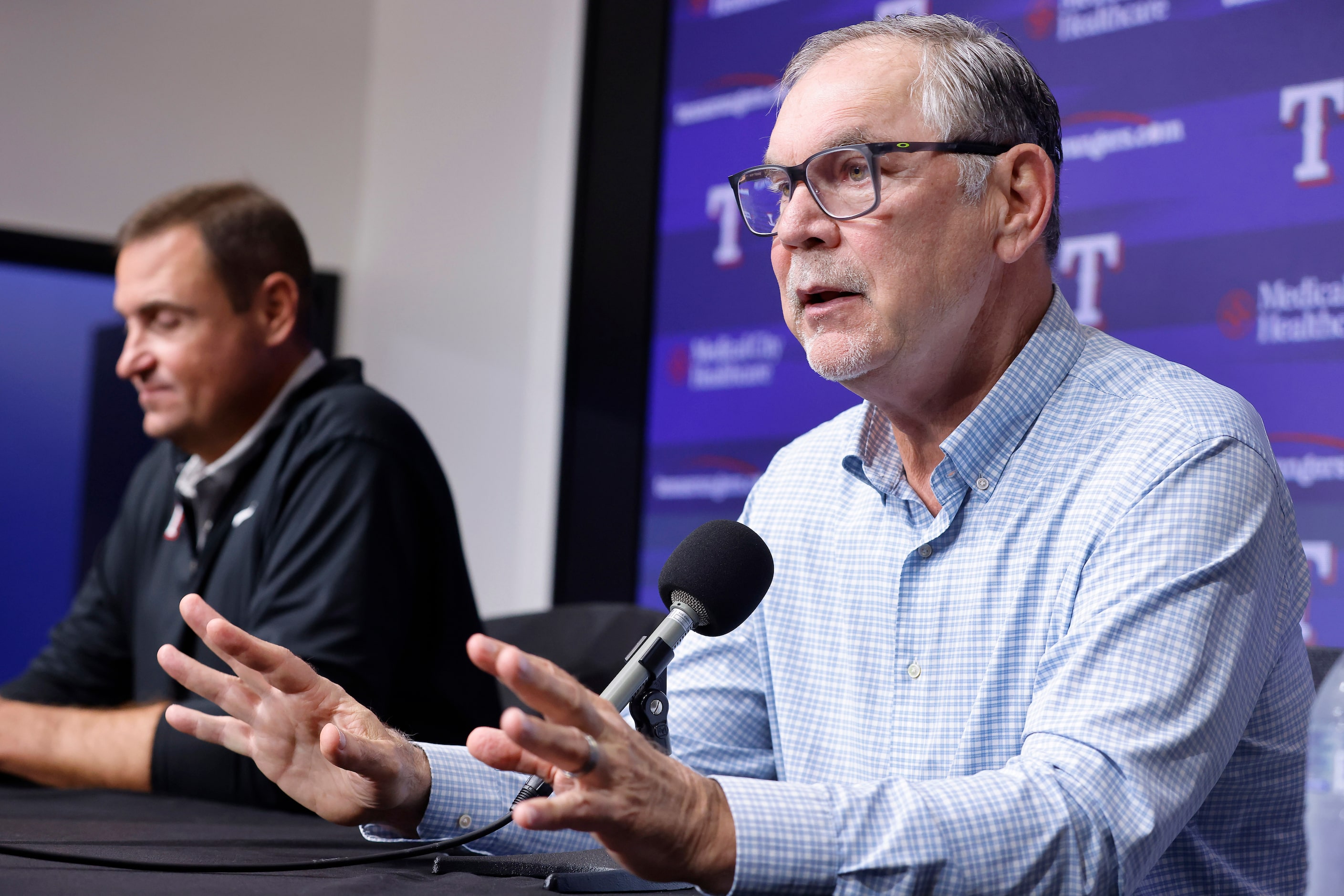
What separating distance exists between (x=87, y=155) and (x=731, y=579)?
3.71 m

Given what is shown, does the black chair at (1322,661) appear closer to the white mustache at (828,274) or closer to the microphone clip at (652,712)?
the white mustache at (828,274)

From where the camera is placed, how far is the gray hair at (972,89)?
1354 mm

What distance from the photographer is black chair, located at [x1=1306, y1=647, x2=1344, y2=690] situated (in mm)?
1471

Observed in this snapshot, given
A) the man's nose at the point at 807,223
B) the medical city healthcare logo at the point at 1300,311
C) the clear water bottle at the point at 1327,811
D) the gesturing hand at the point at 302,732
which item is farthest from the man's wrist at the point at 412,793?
the medical city healthcare logo at the point at 1300,311

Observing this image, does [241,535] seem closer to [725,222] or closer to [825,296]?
[825,296]

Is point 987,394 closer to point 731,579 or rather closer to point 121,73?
point 731,579

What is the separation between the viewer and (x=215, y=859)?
1.10m

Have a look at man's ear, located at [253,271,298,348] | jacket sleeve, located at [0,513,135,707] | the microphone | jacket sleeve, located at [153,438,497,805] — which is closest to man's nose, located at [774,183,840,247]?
the microphone

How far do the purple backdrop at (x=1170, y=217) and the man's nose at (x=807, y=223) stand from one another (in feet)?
2.06

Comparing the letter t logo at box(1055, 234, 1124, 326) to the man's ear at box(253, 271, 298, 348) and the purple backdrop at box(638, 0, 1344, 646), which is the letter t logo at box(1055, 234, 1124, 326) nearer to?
the purple backdrop at box(638, 0, 1344, 646)

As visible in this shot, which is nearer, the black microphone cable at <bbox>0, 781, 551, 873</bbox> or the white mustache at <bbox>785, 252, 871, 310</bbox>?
the black microphone cable at <bbox>0, 781, 551, 873</bbox>

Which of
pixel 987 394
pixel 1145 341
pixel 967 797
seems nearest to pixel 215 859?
pixel 967 797

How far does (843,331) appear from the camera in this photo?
1350 mm

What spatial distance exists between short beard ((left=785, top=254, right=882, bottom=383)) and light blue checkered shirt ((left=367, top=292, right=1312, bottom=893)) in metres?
0.13
